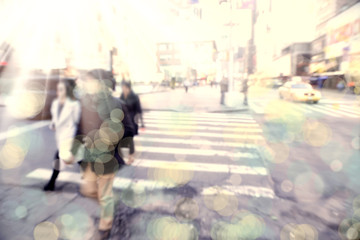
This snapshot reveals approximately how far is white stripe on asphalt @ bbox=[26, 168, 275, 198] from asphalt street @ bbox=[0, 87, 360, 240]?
2cm

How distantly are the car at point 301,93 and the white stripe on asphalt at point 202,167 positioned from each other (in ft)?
49.0

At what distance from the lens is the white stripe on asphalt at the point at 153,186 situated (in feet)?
13.7

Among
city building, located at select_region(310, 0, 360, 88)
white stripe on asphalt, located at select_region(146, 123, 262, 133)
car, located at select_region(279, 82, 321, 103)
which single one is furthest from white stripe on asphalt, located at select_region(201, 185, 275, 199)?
city building, located at select_region(310, 0, 360, 88)

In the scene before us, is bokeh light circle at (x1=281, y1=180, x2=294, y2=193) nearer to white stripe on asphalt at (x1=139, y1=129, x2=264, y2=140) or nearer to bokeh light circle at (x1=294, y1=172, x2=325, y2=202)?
bokeh light circle at (x1=294, y1=172, x2=325, y2=202)

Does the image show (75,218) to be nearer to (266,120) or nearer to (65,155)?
(65,155)

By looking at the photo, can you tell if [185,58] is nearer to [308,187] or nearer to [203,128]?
[203,128]

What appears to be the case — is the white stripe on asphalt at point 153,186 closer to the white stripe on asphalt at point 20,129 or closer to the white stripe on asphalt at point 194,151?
the white stripe on asphalt at point 194,151

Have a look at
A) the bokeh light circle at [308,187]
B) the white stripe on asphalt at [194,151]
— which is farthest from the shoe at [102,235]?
the white stripe on asphalt at [194,151]

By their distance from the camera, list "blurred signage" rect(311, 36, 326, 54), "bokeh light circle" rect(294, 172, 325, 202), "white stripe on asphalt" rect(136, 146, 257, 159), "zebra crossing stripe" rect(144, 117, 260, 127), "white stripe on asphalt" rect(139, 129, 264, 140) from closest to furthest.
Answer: "bokeh light circle" rect(294, 172, 325, 202), "white stripe on asphalt" rect(136, 146, 257, 159), "white stripe on asphalt" rect(139, 129, 264, 140), "zebra crossing stripe" rect(144, 117, 260, 127), "blurred signage" rect(311, 36, 326, 54)

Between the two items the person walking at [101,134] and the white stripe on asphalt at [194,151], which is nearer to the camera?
the person walking at [101,134]

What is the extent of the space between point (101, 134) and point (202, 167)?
3.08 metres

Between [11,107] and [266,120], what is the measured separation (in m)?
12.3

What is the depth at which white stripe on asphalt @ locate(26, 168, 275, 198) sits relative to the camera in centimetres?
418

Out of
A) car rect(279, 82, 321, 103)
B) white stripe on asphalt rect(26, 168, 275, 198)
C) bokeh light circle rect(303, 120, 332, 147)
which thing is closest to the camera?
white stripe on asphalt rect(26, 168, 275, 198)
